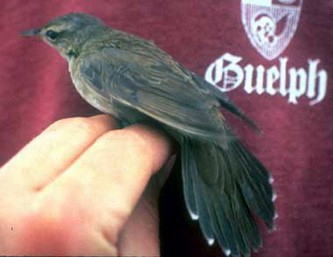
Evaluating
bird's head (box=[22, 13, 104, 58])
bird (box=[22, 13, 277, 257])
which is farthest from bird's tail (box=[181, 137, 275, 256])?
bird's head (box=[22, 13, 104, 58])

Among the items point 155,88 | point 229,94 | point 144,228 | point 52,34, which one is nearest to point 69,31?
point 52,34

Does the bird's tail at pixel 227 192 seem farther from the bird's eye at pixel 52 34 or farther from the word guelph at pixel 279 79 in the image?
the bird's eye at pixel 52 34

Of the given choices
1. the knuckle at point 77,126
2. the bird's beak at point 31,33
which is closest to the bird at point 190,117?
the bird's beak at point 31,33

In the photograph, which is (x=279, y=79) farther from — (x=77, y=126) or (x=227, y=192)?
(x=77, y=126)

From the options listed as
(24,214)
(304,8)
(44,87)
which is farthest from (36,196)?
(304,8)

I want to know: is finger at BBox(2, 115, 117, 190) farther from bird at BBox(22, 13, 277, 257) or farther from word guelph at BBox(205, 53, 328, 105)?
word guelph at BBox(205, 53, 328, 105)

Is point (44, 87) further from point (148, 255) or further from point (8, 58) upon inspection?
point (148, 255)

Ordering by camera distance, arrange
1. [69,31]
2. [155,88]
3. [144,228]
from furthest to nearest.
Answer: [69,31] → [155,88] → [144,228]

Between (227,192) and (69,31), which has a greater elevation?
(69,31)
